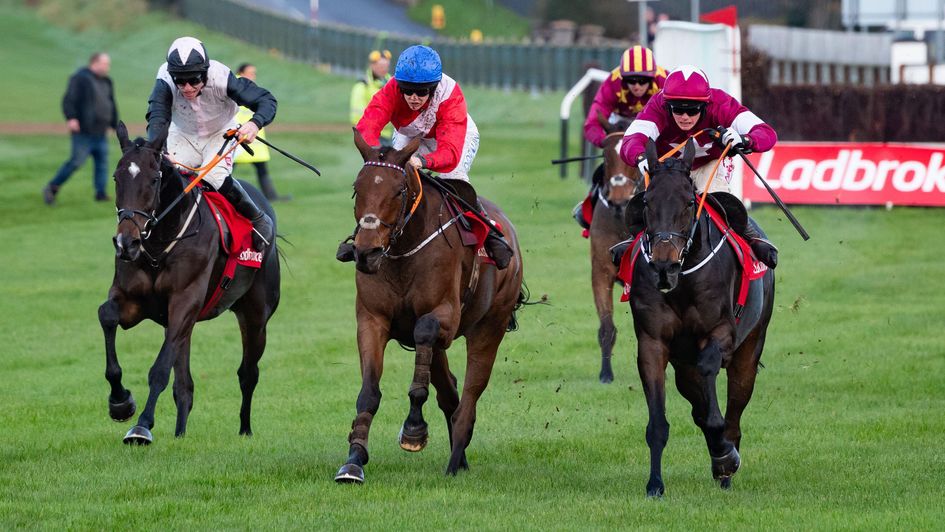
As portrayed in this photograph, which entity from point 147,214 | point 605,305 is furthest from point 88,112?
point 147,214

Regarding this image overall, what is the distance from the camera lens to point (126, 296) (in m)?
9.60

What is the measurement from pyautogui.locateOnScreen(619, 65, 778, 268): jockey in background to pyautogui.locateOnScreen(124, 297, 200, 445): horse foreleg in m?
3.10

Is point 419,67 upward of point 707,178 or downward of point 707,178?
upward

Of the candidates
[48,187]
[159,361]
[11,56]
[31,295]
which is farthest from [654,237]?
[11,56]

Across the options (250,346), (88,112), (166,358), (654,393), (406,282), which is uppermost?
(406,282)

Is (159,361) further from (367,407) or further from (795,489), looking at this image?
(795,489)

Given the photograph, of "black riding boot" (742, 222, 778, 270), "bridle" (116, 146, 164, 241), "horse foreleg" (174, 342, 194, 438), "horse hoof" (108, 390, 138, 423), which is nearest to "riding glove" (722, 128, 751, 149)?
"black riding boot" (742, 222, 778, 270)

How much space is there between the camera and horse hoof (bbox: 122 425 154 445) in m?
9.36

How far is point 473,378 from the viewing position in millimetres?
9422

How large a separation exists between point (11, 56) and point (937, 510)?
48133 mm

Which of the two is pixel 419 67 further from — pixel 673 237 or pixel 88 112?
pixel 88 112

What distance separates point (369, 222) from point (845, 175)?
552 inches

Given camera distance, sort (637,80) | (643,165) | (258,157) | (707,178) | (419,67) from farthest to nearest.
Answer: (258,157)
(637,80)
(707,178)
(419,67)
(643,165)

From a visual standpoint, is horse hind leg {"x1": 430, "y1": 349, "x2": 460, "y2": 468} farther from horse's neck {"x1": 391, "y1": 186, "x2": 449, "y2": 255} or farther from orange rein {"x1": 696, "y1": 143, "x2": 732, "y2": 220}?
orange rein {"x1": 696, "y1": 143, "x2": 732, "y2": 220}
